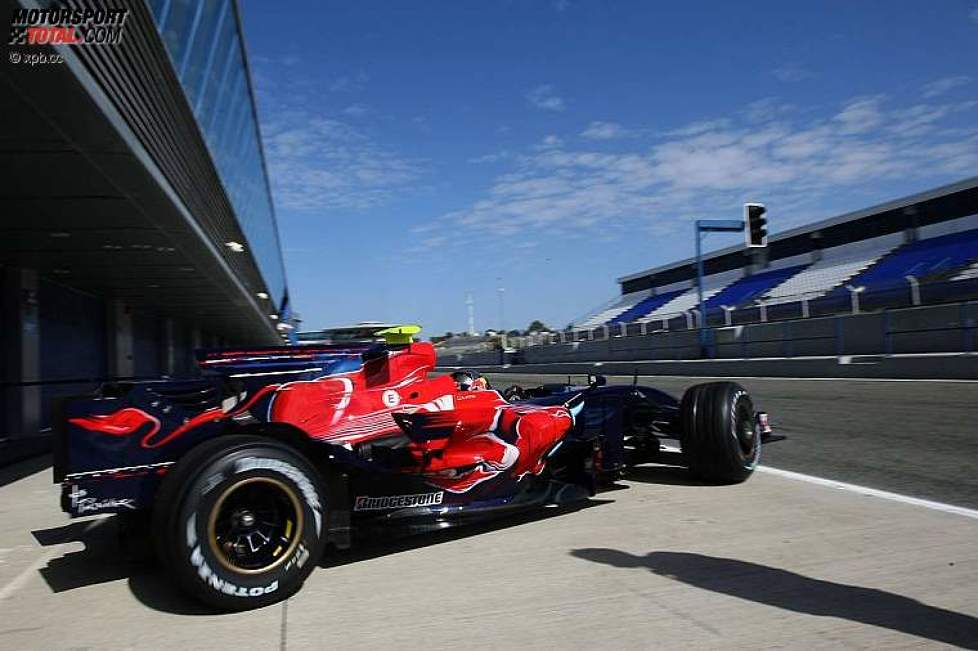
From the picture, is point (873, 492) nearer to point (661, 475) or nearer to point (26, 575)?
point (661, 475)

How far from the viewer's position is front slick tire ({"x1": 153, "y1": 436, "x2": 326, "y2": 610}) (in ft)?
11.9

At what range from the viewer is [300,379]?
4570 millimetres

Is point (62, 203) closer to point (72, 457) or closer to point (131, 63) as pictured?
point (131, 63)

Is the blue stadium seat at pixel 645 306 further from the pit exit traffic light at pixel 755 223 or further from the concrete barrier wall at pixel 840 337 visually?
the pit exit traffic light at pixel 755 223

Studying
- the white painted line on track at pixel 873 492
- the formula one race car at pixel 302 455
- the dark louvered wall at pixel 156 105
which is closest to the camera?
the formula one race car at pixel 302 455

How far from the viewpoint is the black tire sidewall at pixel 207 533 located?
362 cm

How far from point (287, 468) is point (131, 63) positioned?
17.1ft

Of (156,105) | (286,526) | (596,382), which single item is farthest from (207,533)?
Answer: (156,105)

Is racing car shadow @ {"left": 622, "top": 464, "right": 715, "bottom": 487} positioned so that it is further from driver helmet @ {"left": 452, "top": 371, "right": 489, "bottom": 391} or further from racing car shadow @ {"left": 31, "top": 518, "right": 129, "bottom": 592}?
racing car shadow @ {"left": 31, "top": 518, "right": 129, "bottom": 592}

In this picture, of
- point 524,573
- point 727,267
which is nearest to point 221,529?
point 524,573

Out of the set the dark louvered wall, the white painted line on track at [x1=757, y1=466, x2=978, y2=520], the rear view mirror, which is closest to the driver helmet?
the rear view mirror

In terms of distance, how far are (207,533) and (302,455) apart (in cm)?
66
